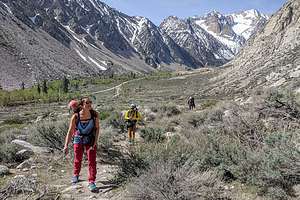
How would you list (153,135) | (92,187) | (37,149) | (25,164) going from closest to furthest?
(92,187) → (25,164) → (37,149) → (153,135)

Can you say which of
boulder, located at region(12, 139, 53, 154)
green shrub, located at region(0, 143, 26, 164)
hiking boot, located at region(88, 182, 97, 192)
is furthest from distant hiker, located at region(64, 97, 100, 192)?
boulder, located at region(12, 139, 53, 154)

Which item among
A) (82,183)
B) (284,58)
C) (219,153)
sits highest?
(284,58)

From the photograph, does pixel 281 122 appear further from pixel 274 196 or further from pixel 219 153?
pixel 274 196

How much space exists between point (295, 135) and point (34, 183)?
4791 mm

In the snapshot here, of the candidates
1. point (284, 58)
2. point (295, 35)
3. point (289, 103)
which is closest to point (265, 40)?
point (295, 35)

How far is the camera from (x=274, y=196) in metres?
6.12

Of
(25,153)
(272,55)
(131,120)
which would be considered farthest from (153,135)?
(272,55)

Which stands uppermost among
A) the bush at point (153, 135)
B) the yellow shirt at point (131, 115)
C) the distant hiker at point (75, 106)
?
the distant hiker at point (75, 106)

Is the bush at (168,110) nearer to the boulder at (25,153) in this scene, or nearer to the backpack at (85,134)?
the boulder at (25,153)

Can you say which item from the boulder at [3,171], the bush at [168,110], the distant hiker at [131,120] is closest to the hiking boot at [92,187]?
the boulder at [3,171]

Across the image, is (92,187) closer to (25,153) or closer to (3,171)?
(3,171)

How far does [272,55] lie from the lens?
171 ft

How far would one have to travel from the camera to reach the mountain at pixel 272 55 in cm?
4277

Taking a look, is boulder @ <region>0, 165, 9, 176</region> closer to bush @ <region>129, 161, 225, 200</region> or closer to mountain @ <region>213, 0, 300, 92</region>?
bush @ <region>129, 161, 225, 200</region>
